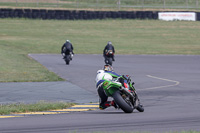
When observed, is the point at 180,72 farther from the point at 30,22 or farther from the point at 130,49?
the point at 30,22

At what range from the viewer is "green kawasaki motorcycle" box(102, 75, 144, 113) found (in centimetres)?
1255

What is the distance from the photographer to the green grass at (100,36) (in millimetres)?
45062

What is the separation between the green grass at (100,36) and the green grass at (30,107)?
84.6ft

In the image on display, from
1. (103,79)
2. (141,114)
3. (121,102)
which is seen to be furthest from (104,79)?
(141,114)

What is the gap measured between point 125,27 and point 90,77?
3543 centimetres

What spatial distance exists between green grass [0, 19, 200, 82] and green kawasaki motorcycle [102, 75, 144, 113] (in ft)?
91.5

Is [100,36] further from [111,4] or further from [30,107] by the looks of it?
[30,107]

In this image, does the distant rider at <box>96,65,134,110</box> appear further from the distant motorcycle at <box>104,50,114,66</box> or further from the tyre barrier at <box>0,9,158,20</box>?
the tyre barrier at <box>0,9,158,20</box>

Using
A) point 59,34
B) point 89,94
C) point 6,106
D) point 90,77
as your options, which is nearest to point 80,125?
point 6,106

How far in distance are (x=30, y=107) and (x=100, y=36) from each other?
4020 cm

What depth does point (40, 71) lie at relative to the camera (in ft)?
83.5

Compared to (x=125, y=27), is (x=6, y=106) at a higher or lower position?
higher

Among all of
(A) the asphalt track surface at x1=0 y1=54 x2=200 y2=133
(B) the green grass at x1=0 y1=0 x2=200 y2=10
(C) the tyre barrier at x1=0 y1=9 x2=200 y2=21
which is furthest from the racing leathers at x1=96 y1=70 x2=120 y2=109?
(B) the green grass at x1=0 y1=0 x2=200 y2=10

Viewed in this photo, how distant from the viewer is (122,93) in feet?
42.1
